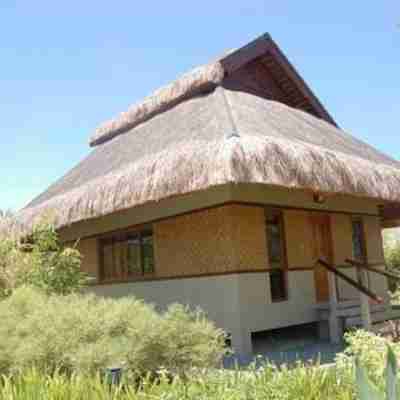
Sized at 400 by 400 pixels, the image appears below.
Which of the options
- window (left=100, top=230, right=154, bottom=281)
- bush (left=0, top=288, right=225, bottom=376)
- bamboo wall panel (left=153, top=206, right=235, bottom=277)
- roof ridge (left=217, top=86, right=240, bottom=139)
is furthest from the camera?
window (left=100, top=230, right=154, bottom=281)

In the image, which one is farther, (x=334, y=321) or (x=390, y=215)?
(x=390, y=215)

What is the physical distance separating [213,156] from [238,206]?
1.63 m

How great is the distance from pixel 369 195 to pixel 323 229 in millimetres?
2274

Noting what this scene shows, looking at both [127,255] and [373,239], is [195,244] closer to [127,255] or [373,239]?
[127,255]

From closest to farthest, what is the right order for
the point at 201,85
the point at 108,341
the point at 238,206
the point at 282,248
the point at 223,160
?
the point at 108,341 < the point at 223,160 < the point at 238,206 < the point at 282,248 < the point at 201,85

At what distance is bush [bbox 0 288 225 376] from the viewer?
4.34 metres

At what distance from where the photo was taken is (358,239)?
1142 cm

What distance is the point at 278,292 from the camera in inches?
351

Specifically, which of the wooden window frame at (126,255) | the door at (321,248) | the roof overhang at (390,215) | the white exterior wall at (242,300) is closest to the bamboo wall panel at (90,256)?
the wooden window frame at (126,255)

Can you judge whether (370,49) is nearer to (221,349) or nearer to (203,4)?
(203,4)

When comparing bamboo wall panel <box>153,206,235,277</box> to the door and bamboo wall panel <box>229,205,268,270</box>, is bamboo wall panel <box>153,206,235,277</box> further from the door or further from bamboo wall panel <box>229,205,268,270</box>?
the door

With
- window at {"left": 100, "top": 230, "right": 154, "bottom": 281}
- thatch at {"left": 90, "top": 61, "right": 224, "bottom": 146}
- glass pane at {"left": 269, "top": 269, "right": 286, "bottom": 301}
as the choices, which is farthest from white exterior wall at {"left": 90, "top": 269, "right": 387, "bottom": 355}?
thatch at {"left": 90, "top": 61, "right": 224, "bottom": 146}

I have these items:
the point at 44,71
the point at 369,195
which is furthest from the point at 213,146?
the point at 44,71

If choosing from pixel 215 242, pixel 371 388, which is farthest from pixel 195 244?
pixel 371 388
